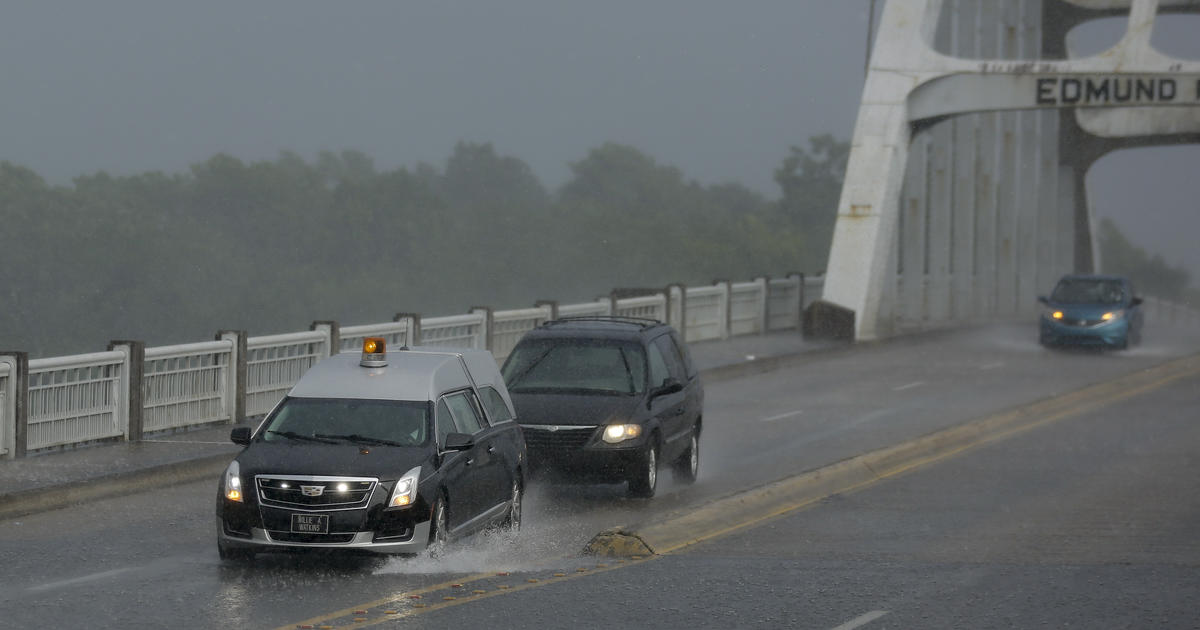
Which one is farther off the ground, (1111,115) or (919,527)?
(1111,115)

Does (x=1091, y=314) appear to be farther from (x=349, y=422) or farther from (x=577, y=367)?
(x=349, y=422)

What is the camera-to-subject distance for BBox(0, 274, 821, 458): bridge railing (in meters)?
16.4

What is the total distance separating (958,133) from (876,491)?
40285 mm

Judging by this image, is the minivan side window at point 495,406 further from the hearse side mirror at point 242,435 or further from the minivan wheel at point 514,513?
the hearse side mirror at point 242,435

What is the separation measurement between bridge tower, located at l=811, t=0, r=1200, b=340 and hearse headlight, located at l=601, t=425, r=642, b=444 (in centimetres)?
2627

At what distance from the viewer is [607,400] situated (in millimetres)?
14977

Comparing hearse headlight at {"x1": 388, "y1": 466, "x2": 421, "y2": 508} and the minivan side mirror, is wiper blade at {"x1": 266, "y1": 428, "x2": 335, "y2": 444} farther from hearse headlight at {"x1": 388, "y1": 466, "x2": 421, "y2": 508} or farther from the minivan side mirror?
the minivan side mirror

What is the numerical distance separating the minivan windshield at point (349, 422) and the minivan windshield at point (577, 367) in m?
3.84

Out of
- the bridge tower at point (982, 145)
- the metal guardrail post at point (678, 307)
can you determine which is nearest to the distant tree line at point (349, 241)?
the bridge tower at point (982, 145)

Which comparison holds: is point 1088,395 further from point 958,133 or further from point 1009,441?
point 958,133

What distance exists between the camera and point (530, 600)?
376 inches

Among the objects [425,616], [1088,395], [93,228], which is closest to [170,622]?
[425,616]

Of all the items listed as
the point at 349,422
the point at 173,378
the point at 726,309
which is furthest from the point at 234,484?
the point at 726,309

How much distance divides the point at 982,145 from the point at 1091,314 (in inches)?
792
